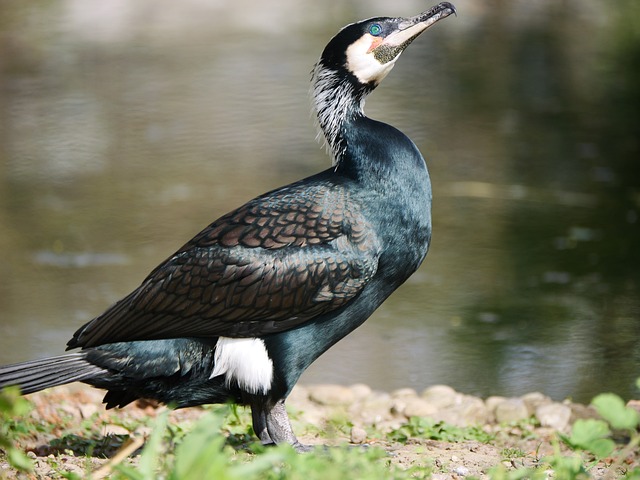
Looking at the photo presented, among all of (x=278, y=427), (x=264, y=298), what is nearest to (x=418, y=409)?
(x=278, y=427)

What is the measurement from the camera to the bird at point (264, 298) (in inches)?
146

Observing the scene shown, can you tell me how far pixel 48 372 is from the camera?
3770 mm

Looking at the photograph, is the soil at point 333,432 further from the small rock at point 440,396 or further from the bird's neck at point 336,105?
the bird's neck at point 336,105

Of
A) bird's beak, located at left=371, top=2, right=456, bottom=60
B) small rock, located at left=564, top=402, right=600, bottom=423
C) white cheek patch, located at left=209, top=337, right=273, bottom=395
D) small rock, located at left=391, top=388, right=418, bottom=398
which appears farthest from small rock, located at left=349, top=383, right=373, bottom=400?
bird's beak, located at left=371, top=2, right=456, bottom=60

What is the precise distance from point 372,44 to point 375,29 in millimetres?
55

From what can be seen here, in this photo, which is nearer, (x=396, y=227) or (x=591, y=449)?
(x=591, y=449)

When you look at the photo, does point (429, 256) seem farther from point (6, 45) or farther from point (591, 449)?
point (6, 45)

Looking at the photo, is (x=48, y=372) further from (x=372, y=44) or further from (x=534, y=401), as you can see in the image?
(x=534, y=401)

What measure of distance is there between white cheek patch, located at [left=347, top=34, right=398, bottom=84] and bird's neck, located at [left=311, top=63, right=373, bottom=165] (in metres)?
0.04

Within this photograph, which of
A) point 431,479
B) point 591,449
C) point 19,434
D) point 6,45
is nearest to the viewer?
point 591,449

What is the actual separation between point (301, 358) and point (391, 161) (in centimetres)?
74

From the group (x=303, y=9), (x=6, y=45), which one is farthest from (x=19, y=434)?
(x=303, y=9)

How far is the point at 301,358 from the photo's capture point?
3793mm

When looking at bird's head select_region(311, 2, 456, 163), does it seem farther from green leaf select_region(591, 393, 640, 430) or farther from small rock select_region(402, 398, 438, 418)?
green leaf select_region(591, 393, 640, 430)
